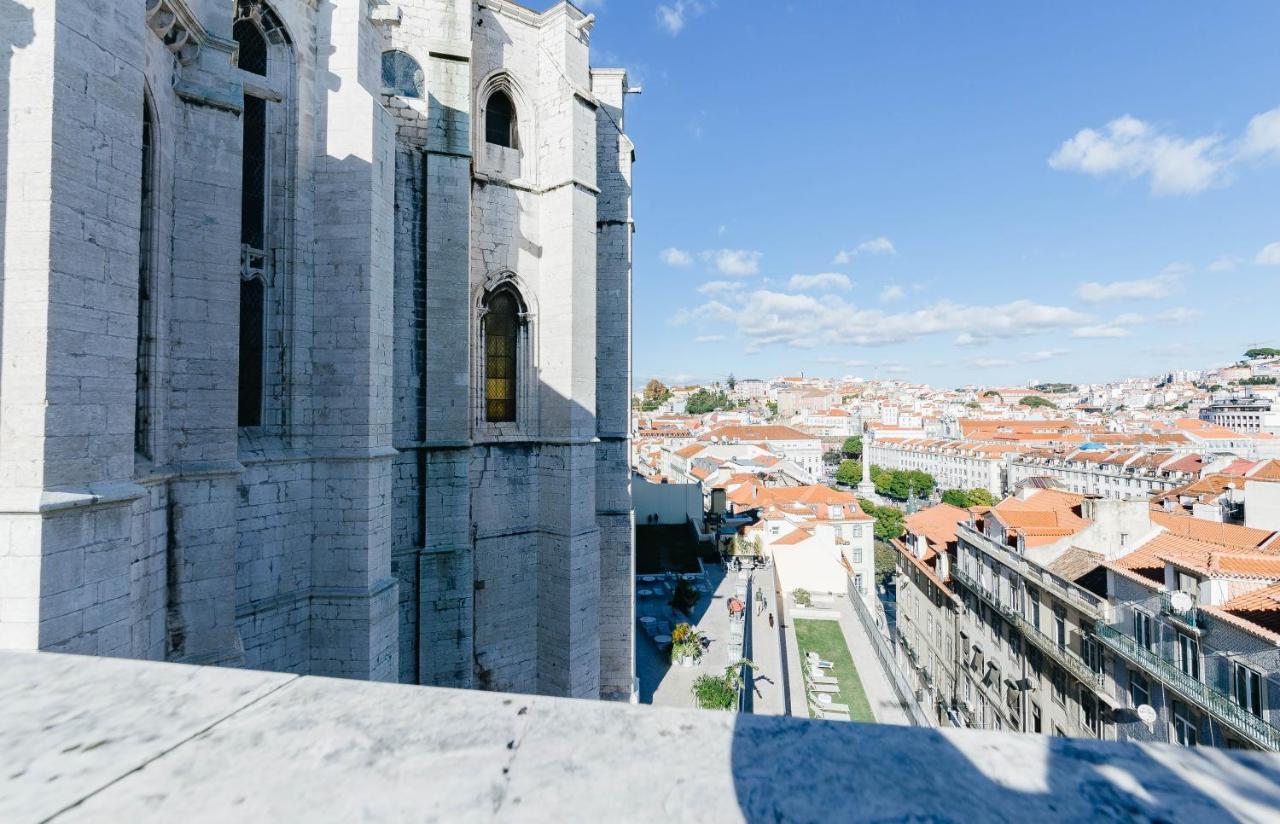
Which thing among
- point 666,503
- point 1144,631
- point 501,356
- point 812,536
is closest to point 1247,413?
point 812,536

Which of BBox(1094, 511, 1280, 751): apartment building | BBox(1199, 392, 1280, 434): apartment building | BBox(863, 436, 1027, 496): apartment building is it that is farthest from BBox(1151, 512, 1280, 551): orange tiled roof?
BBox(1199, 392, 1280, 434): apartment building

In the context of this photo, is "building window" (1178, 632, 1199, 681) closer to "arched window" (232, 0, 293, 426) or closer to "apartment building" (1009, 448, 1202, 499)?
"arched window" (232, 0, 293, 426)

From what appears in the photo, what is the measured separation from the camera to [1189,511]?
Answer: 71.0 feet

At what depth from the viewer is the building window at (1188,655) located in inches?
395

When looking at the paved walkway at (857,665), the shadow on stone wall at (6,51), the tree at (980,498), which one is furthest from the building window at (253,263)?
the tree at (980,498)

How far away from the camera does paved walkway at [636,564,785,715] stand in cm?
1297

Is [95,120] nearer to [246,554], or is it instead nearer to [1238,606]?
[246,554]

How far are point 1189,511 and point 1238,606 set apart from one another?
621 inches

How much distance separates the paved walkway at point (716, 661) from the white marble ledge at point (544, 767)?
10.3m

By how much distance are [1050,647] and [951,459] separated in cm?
6593

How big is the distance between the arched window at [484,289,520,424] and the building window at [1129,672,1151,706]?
1279 centimetres

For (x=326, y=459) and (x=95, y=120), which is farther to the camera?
(x=326, y=459)

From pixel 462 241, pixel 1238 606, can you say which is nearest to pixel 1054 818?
pixel 462 241

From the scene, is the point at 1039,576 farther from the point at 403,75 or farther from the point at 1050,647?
the point at 403,75
